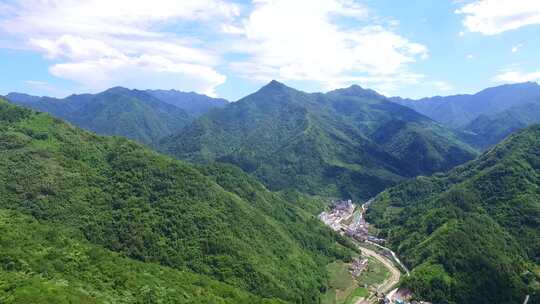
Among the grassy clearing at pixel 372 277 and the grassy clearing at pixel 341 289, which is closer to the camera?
the grassy clearing at pixel 341 289

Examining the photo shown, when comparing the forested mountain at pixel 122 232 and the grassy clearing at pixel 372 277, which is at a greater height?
the forested mountain at pixel 122 232

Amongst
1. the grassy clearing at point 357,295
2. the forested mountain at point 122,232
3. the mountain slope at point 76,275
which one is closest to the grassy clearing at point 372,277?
the grassy clearing at point 357,295

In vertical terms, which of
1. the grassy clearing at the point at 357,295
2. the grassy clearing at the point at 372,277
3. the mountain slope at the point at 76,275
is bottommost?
the grassy clearing at the point at 357,295

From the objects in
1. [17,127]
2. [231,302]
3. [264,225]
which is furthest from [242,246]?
[17,127]

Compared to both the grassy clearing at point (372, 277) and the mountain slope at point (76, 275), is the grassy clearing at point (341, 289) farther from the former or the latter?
the mountain slope at point (76, 275)

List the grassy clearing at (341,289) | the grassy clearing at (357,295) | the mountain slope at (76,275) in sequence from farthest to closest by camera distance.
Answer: the grassy clearing at (341,289) < the grassy clearing at (357,295) < the mountain slope at (76,275)

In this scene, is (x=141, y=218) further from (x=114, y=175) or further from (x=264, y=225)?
(x=264, y=225)

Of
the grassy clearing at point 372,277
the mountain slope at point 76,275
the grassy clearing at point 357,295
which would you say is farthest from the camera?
the grassy clearing at point 372,277

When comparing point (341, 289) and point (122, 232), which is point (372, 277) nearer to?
point (341, 289)

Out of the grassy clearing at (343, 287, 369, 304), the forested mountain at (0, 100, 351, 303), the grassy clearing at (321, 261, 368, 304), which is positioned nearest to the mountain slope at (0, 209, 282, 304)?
the forested mountain at (0, 100, 351, 303)

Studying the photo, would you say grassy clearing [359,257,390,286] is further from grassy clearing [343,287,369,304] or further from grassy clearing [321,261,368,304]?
grassy clearing [343,287,369,304]
